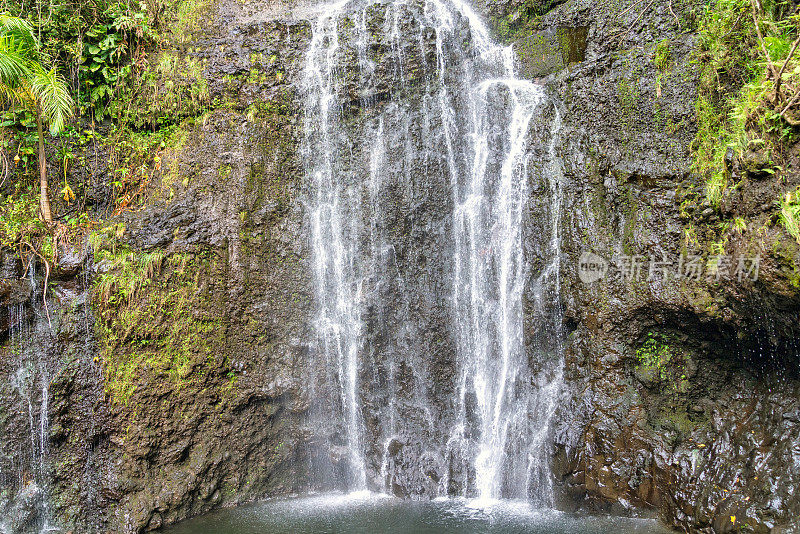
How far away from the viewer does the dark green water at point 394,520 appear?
521 centimetres

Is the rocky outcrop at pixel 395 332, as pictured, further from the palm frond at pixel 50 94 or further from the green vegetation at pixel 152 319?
the palm frond at pixel 50 94

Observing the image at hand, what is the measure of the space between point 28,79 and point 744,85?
8.05m

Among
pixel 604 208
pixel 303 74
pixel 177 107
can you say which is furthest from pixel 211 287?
pixel 604 208

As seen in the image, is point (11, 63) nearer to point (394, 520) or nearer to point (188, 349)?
point (188, 349)

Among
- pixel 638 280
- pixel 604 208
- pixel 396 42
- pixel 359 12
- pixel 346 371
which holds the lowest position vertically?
pixel 346 371

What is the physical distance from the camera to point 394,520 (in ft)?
18.4

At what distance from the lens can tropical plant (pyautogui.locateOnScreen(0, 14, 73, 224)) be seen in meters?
6.00

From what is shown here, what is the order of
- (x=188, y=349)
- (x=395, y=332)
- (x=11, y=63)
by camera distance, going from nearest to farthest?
1. (x=11, y=63)
2. (x=188, y=349)
3. (x=395, y=332)

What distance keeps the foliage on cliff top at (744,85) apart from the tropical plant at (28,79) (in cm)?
749

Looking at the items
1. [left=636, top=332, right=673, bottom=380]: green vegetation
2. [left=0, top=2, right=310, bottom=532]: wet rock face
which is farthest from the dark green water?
[left=636, top=332, right=673, bottom=380]: green vegetation

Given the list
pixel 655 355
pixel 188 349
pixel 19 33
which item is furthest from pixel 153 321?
pixel 655 355

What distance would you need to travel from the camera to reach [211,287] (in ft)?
21.6

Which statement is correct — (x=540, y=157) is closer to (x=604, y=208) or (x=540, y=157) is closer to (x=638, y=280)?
(x=604, y=208)

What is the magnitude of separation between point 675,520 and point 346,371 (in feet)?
13.1
